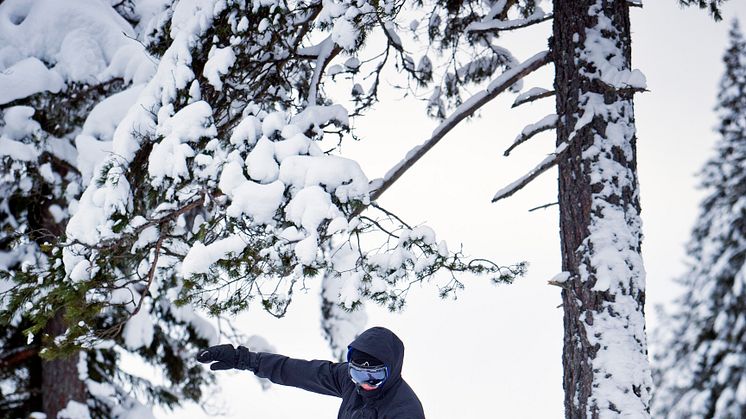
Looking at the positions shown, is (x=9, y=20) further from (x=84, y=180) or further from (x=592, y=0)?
(x=592, y=0)

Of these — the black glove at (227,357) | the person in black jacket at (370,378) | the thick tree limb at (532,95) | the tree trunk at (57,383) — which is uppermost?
the thick tree limb at (532,95)

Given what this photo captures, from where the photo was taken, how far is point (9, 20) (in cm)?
744

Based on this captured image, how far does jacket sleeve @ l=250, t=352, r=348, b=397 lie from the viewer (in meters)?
4.25

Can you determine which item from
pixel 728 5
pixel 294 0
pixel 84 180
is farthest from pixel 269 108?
pixel 728 5

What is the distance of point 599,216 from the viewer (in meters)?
4.60

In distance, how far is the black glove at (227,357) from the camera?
433 centimetres

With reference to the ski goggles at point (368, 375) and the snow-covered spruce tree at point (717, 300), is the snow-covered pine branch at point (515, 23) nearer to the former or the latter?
the ski goggles at point (368, 375)

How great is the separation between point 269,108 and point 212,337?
4410 millimetres

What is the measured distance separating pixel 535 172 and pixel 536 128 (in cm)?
34

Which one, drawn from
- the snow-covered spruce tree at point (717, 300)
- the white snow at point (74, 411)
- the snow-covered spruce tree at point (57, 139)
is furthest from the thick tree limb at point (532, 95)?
the snow-covered spruce tree at point (717, 300)

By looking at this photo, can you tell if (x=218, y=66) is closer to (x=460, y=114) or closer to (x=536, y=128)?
(x=460, y=114)

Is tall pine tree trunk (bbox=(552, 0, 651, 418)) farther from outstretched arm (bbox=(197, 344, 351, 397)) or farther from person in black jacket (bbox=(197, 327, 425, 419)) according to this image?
outstretched arm (bbox=(197, 344, 351, 397))

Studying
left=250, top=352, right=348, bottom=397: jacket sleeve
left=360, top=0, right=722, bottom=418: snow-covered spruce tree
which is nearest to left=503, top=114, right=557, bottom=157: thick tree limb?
left=360, top=0, right=722, bottom=418: snow-covered spruce tree

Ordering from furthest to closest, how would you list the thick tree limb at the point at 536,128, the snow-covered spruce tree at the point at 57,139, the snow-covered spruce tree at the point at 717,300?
the snow-covered spruce tree at the point at 717,300
the snow-covered spruce tree at the point at 57,139
the thick tree limb at the point at 536,128
